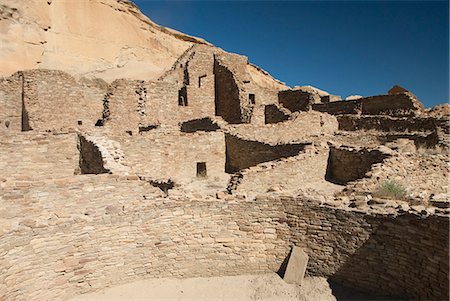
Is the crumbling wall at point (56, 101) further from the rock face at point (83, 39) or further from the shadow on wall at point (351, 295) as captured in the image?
the shadow on wall at point (351, 295)

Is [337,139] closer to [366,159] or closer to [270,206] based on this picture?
[366,159]

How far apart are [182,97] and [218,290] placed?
11.2m

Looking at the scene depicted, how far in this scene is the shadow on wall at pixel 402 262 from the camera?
181 inches

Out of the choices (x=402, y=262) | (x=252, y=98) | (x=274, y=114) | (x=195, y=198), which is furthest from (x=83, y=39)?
(x=402, y=262)

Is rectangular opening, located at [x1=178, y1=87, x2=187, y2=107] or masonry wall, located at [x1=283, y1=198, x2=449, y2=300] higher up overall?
rectangular opening, located at [x1=178, y1=87, x2=187, y2=107]

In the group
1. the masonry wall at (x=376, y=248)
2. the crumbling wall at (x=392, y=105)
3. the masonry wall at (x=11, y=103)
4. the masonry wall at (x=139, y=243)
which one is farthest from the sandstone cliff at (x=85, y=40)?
the masonry wall at (x=376, y=248)

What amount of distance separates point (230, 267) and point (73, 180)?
384cm

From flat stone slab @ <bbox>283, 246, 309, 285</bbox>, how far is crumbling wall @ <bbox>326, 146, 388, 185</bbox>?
4517mm

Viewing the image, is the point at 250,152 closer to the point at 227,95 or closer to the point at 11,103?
the point at 227,95

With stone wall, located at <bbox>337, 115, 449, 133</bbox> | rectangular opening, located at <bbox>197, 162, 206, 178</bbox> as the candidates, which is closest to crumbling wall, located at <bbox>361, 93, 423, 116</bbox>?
stone wall, located at <bbox>337, 115, 449, 133</bbox>

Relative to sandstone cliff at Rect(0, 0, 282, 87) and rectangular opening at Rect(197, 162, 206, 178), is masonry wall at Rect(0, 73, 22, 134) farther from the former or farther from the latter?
rectangular opening at Rect(197, 162, 206, 178)

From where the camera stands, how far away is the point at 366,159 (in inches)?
374

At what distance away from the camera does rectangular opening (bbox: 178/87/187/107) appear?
15430mm

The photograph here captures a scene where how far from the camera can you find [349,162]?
32.3ft
